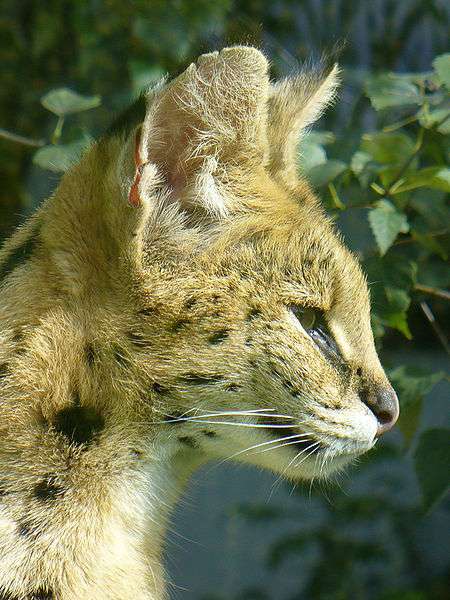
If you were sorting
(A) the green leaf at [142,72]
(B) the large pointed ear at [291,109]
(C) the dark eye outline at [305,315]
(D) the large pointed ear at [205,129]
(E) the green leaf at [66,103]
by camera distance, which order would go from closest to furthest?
(D) the large pointed ear at [205,129]
(C) the dark eye outline at [305,315]
(B) the large pointed ear at [291,109]
(E) the green leaf at [66,103]
(A) the green leaf at [142,72]

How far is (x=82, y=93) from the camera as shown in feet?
12.9

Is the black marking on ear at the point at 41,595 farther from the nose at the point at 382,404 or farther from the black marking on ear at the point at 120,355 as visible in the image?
the nose at the point at 382,404

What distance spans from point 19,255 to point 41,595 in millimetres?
874

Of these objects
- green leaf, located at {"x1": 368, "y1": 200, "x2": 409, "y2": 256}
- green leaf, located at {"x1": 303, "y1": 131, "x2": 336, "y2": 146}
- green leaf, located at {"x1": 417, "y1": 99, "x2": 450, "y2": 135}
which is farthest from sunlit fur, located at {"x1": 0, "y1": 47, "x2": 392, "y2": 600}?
green leaf, located at {"x1": 417, "y1": 99, "x2": 450, "y2": 135}

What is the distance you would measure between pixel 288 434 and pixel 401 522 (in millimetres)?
3365

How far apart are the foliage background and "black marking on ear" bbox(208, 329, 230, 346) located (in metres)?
0.66

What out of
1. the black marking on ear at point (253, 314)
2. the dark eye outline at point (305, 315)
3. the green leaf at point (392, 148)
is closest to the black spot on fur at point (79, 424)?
the black marking on ear at point (253, 314)

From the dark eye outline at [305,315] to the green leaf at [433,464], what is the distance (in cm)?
74

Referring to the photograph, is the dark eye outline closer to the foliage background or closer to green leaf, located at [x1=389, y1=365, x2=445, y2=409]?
the foliage background

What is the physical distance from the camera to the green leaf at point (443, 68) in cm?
285

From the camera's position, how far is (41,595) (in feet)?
7.72

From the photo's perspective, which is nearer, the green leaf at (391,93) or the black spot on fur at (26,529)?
the black spot on fur at (26,529)

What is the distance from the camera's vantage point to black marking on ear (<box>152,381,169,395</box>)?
8.00 ft

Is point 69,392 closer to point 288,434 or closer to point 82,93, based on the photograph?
point 288,434
